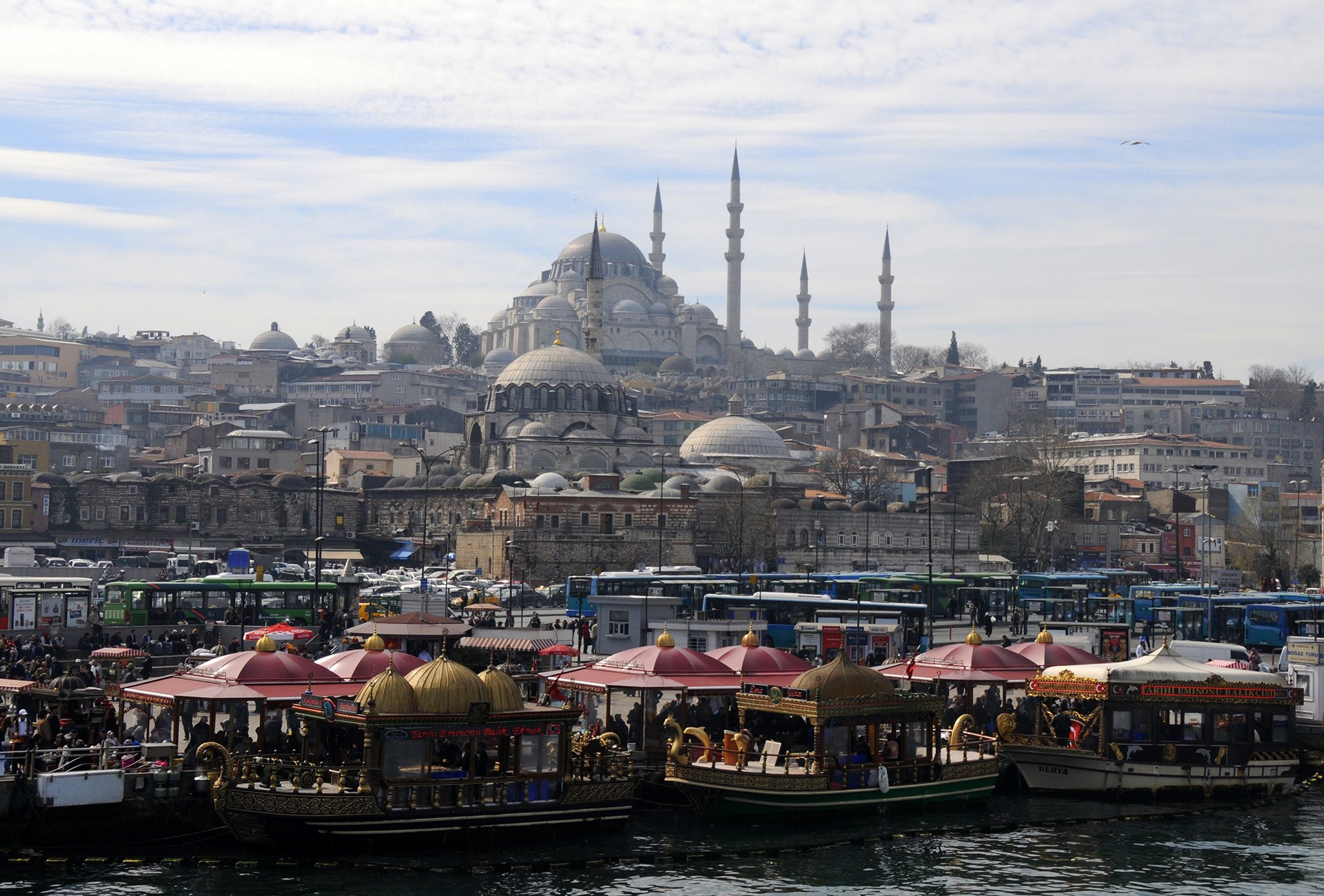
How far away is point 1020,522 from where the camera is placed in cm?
5984

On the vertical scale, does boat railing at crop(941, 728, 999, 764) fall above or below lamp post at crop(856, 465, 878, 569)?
below

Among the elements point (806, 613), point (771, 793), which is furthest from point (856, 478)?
point (771, 793)

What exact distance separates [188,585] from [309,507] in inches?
1405

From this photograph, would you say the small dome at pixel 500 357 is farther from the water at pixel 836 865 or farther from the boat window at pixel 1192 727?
the water at pixel 836 865

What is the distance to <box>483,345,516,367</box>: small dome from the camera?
127688mm

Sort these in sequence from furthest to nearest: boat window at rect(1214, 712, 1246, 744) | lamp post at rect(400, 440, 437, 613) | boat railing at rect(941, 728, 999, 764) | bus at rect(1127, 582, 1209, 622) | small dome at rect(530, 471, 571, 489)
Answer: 1. small dome at rect(530, 471, 571, 489)
2. lamp post at rect(400, 440, 437, 613)
3. bus at rect(1127, 582, 1209, 622)
4. boat window at rect(1214, 712, 1246, 744)
5. boat railing at rect(941, 728, 999, 764)

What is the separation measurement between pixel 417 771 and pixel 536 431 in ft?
195

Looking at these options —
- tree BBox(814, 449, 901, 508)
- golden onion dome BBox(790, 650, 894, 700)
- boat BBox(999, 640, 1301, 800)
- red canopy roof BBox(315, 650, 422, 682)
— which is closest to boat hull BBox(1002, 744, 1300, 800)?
boat BBox(999, 640, 1301, 800)

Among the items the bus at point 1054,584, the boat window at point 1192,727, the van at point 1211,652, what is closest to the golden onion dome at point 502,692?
the boat window at point 1192,727

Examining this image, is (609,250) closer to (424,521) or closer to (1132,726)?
(424,521)

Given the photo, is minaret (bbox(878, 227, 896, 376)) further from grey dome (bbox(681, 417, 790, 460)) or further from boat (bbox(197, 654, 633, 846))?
boat (bbox(197, 654, 633, 846))

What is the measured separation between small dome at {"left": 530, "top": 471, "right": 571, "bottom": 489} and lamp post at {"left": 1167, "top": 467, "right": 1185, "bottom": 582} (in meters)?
20.9

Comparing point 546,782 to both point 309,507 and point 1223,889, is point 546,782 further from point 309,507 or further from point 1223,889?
point 309,507

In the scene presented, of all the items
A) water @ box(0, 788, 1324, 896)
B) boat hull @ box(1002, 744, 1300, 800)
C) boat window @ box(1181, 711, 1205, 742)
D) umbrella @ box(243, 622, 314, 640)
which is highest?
umbrella @ box(243, 622, 314, 640)
